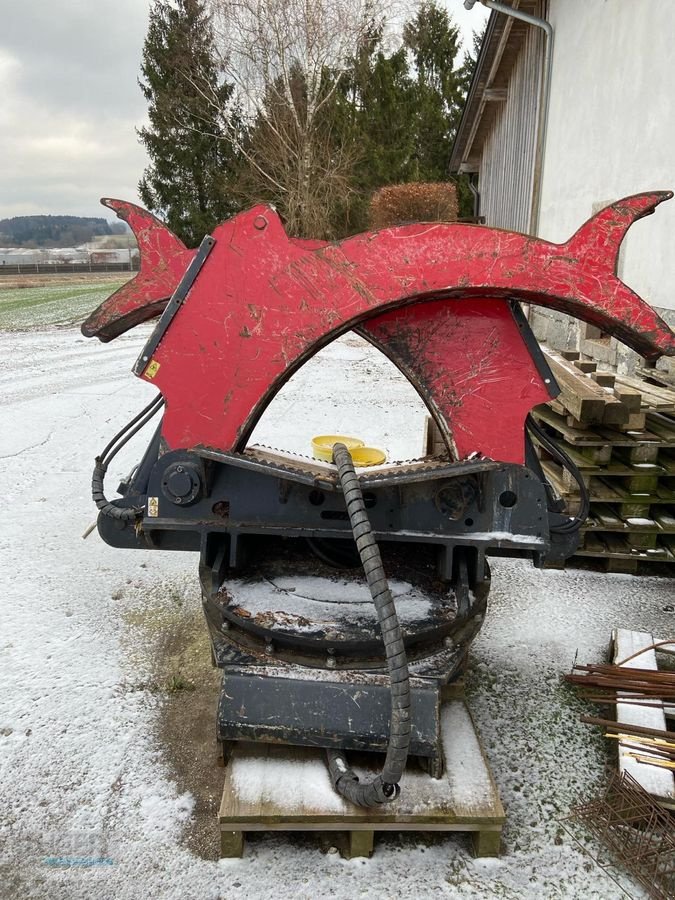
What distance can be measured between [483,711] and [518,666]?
0.38 meters

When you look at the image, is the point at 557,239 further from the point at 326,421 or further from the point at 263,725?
the point at 263,725

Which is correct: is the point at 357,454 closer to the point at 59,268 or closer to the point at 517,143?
the point at 517,143

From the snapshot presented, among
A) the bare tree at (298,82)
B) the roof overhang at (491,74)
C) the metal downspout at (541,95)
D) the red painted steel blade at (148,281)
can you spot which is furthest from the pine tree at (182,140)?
the red painted steel blade at (148,281)

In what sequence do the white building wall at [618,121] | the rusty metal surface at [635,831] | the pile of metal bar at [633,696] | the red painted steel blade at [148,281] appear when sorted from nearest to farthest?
the rusty metal surface at [635,831] → the pile of metal bar at [633,696] → the red painted steel blade at [148,281] → the white building wall at [618,121]

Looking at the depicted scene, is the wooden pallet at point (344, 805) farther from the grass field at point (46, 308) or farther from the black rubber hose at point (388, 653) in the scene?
the grass field at point (46, 308)

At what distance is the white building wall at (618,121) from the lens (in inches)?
203

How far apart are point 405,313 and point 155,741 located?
1831 millimetres

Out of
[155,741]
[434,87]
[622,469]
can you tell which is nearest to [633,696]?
[622,469]

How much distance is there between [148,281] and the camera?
2.41 metres

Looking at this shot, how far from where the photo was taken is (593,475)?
145 inches

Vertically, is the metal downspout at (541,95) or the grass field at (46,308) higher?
the metal downspout at (541,95)

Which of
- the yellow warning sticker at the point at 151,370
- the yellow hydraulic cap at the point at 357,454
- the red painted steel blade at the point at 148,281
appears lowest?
the yellow hydraulic cap at the point at 357,454

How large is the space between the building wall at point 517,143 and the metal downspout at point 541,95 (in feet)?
1.33

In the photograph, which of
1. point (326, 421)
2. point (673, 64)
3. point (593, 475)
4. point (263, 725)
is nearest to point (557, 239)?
point (673, 64)
